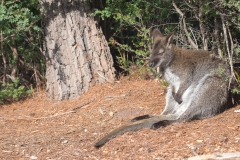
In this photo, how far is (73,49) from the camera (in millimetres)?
8336

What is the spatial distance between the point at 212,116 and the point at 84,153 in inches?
84.2

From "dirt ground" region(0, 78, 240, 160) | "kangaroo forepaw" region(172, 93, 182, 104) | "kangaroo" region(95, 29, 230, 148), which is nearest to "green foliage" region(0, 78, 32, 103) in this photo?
"dirt ground" region(0, 78, 240, 160)

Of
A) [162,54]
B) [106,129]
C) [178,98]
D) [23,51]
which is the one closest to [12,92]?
[23,51]

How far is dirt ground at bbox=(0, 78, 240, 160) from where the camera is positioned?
17.7 ft

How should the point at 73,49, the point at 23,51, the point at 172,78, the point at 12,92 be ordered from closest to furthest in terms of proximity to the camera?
the point at 172,78
the point at 73,49
the point at 12,92
the point at 23,51

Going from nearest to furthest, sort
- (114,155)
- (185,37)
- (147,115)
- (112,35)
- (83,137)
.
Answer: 1. (114,155)
2. (83,137)
3. (147,115)
4. (185,37)
5. (112,35)

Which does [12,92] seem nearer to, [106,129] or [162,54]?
[106,129]

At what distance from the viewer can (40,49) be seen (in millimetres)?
9445

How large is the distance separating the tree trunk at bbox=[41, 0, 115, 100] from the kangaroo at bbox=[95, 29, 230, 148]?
73.4 inches

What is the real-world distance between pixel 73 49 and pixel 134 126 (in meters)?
2.85

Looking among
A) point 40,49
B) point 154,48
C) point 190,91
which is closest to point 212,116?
point 190,91

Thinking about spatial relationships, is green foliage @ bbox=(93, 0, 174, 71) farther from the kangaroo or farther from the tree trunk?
the kangaroo

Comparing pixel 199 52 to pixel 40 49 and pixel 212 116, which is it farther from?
pixel 40 49

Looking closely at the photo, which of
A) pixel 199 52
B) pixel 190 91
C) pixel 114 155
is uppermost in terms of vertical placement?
pixel 199 52
